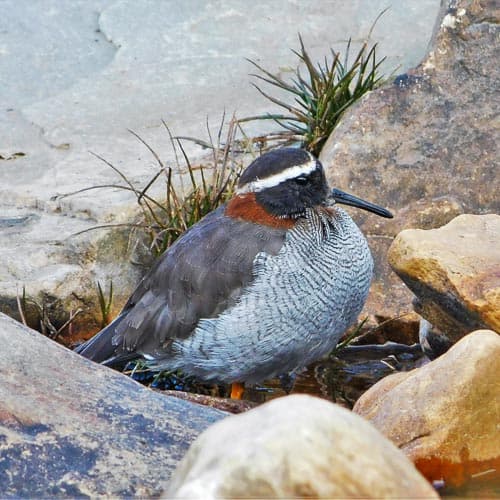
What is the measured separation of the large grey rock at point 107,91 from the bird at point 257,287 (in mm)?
1037

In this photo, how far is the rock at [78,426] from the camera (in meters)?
4.39

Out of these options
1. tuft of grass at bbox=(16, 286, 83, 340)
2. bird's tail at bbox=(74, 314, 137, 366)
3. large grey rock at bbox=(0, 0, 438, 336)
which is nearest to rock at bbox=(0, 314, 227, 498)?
bird's tail at bbox=(74, 314, 137, 366)

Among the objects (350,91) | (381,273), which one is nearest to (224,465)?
(381,273)

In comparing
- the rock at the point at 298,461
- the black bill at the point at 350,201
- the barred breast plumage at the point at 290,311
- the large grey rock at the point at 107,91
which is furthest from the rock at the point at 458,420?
the large grey rock at the point at 107,91

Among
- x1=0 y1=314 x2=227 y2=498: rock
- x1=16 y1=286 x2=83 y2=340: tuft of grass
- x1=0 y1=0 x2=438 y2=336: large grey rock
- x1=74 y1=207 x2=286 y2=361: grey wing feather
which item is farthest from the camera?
x1=0 y1=0 x2=438 y2=336: large grey rock

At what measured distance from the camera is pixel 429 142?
784cm

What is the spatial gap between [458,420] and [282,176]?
1.83 metres

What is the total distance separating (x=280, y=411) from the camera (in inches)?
136

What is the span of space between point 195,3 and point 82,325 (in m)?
5.05

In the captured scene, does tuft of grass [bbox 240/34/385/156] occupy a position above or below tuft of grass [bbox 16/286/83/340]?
above

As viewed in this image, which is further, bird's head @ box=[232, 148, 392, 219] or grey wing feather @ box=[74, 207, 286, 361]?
bird's head @ box=[232, 148, 392, 219]

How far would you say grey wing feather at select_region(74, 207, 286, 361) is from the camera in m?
6.29

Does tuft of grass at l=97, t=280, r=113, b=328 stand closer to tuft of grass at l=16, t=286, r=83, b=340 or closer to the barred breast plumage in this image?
tuft of grass at l=16, t=286, r=83, b=340

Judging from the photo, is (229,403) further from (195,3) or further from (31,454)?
(195,3)
